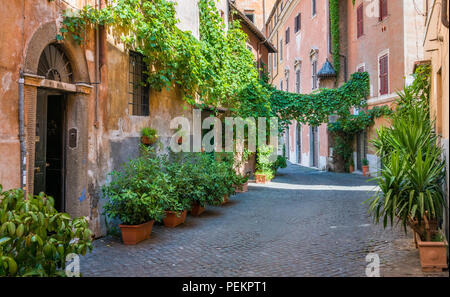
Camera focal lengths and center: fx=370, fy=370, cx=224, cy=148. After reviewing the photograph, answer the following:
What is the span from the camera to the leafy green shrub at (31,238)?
3.00 metres

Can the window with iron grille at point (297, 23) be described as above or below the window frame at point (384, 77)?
above

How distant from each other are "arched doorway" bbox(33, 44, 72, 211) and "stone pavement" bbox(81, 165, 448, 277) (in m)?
1.25

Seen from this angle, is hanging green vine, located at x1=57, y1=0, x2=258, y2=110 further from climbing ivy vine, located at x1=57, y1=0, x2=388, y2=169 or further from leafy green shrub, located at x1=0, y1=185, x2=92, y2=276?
leafy green shrub, located at x1=0, y1=185, x2=92, y2=276

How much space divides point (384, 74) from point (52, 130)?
14.7m

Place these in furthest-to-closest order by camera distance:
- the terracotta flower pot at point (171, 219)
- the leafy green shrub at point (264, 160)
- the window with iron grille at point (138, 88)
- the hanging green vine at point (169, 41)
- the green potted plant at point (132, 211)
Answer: the leafy green shrub at point (264, 160)
the window with iron grille at point (138, 88)
the terracotta flower pot at point (171, 219)
the hanging green vine at point (169, 41)
the green potted plant at point (132, 211)

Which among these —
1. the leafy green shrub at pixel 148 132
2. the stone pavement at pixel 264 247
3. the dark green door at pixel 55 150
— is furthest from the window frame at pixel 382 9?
the dark green door at pixel 55 150

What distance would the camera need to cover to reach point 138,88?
8.09 m

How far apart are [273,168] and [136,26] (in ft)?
37.5

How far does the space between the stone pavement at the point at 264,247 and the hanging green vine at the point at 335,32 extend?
42.2ft

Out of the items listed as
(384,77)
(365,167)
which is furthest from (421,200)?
(365,167)

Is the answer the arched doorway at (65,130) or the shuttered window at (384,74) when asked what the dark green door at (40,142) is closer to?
the arched doorway at (65,130)

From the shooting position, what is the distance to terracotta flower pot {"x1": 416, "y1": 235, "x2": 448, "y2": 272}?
464 cm

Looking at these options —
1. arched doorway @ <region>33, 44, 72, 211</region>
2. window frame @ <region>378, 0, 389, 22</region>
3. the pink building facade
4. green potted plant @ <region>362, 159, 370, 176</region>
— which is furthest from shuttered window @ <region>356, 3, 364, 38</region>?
arched doorway @ <region>33, 44, 72, 211</region>
